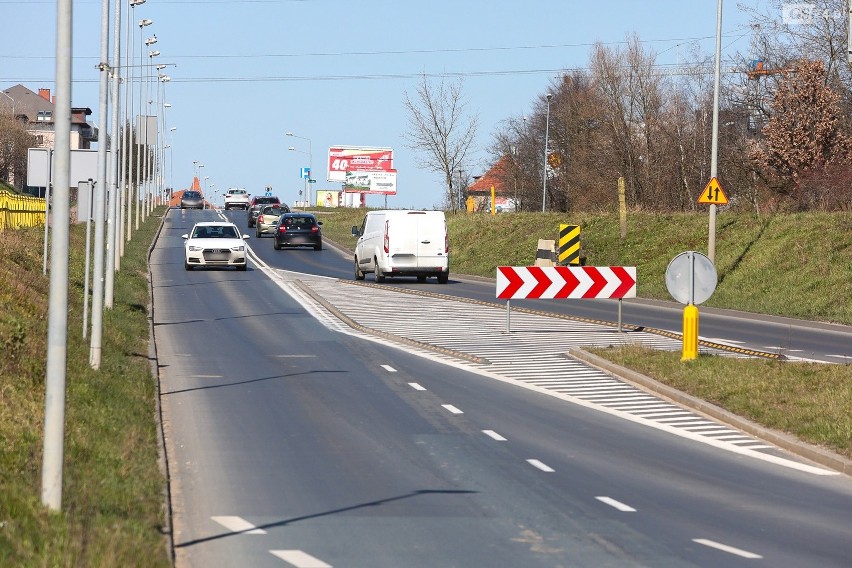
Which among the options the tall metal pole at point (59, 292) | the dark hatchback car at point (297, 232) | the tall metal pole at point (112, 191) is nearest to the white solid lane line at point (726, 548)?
the tall metal pole at point (59, 292)

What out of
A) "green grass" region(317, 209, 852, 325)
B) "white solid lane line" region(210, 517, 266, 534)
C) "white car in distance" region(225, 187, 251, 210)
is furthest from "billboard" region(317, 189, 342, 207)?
"white solid lane line" region(210, 517, 266, 534)

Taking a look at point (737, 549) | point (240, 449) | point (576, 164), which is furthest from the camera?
point (576, 164)

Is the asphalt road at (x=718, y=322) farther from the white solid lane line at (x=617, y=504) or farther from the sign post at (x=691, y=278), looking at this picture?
the white solid lane line at (x=617, y=504)

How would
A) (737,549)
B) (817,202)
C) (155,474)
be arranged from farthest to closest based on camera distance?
(817,202) < (155,474) < (737,549)

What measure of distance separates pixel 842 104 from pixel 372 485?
43391 mm

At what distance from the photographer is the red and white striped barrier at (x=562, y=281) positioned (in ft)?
80.3

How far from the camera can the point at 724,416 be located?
15.0m

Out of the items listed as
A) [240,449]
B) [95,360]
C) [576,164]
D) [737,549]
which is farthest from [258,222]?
[737,549]

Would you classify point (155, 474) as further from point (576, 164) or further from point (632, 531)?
point (576, 164)

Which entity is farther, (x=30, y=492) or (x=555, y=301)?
(x=555, y=301)

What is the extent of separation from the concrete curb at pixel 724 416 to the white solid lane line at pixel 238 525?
5.70 m

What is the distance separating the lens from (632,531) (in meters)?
9.20

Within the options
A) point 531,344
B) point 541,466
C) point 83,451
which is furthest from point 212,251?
point 83,451

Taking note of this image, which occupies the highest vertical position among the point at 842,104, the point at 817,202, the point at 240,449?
the point at 842,104
